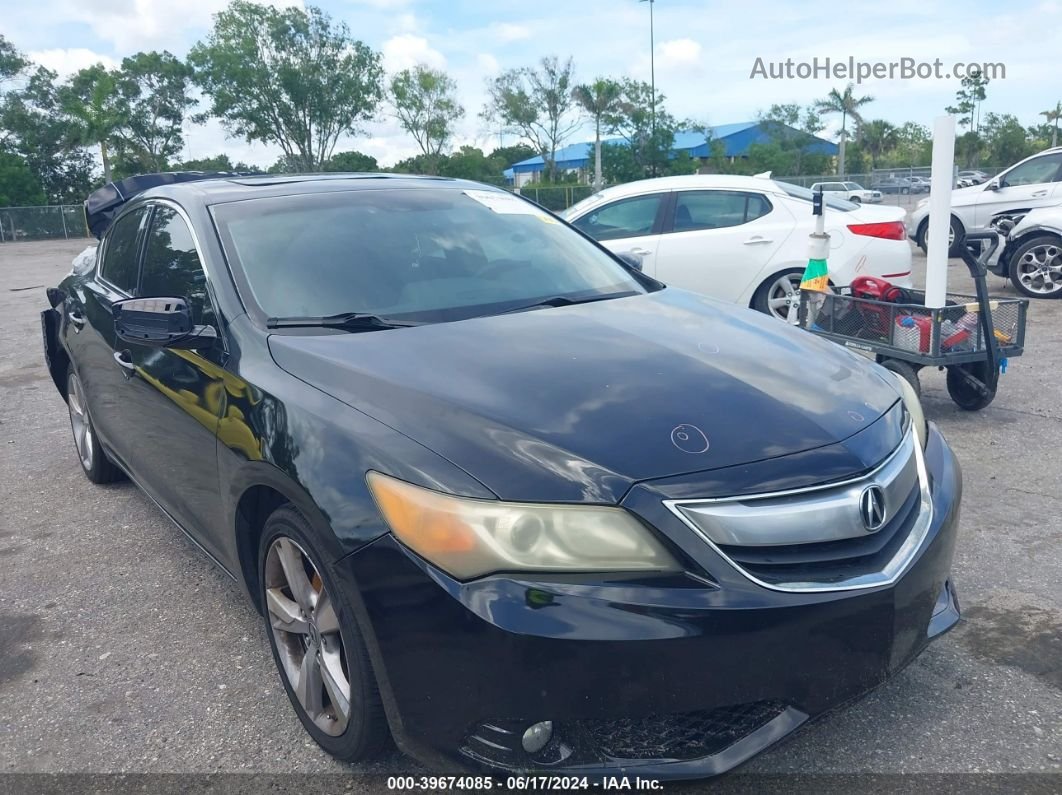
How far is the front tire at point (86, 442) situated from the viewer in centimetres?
491

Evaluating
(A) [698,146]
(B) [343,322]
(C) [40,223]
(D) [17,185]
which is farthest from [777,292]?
(A) [698,146]

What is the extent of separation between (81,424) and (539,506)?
396 cm

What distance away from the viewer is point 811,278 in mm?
6484

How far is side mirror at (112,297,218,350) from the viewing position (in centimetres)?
302

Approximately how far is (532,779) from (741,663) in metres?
0.54

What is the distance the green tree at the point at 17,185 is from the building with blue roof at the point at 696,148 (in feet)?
114

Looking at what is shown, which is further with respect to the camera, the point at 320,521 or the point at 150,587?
the point at 150,587

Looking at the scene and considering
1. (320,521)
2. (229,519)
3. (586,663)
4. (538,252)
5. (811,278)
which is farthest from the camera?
(811,278)

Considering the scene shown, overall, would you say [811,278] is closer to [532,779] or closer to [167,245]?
[167,245]

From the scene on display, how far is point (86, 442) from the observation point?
5.11 m

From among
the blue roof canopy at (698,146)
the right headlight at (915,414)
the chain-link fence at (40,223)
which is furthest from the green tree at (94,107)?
the right headlight at (915,414)

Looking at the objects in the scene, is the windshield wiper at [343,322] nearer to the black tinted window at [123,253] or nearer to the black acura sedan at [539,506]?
the black acura sedan at [539,506]

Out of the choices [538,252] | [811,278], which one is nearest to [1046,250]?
[811,278]

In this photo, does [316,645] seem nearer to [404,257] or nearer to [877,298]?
[404,257]
